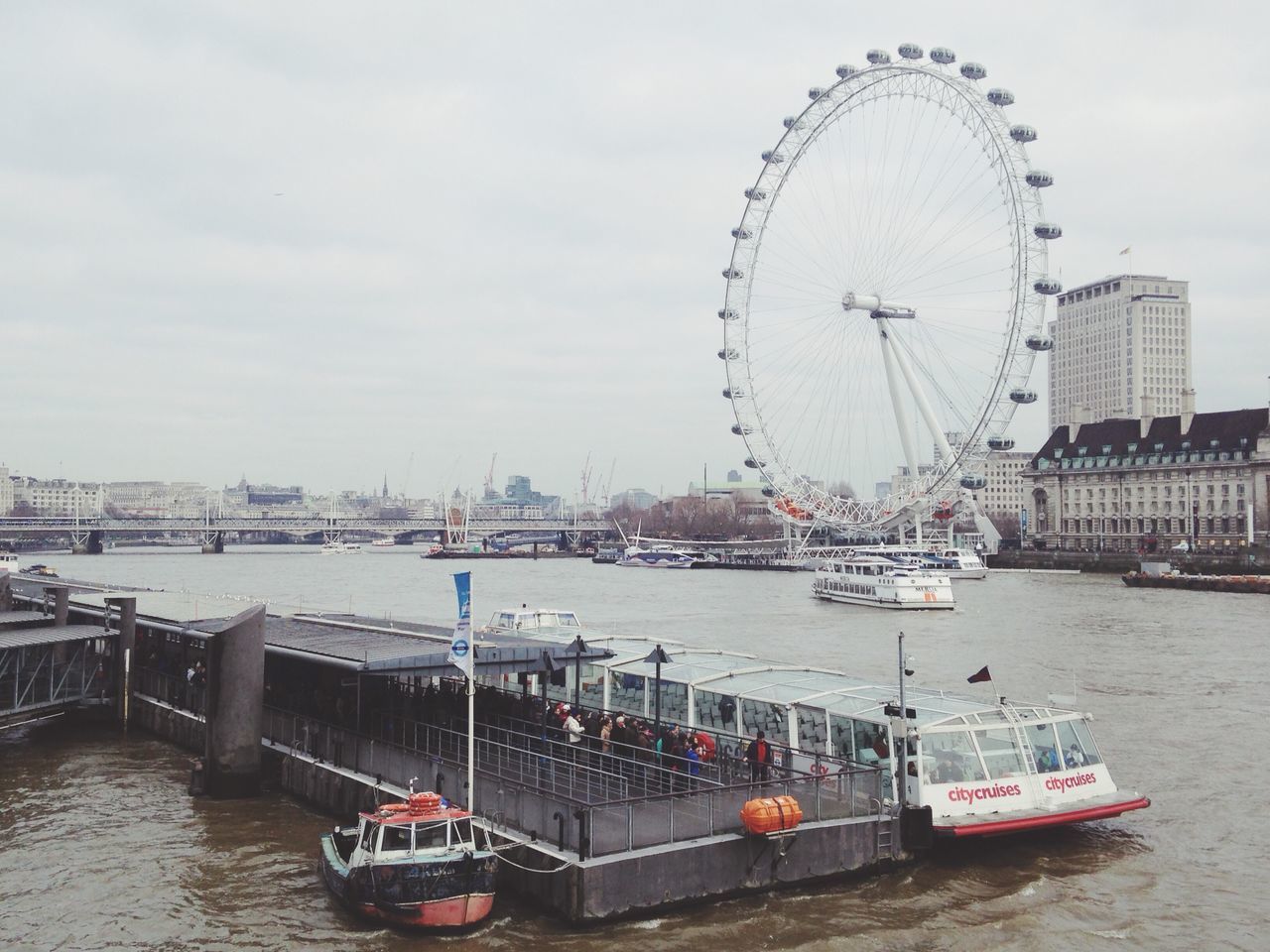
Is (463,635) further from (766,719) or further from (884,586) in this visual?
(884,586)

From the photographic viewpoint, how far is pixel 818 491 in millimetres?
105938

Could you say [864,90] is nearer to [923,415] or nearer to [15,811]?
[923,415]

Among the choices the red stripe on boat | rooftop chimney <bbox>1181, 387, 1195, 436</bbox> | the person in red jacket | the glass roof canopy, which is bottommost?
the red stripe on boat

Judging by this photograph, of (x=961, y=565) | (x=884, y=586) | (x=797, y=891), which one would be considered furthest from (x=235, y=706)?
(x=961, y=565)

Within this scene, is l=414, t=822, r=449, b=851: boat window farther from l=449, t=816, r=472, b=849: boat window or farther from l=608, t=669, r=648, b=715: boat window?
l=608, t=669, r=648, b=715: boat window

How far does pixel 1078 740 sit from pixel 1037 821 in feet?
6.92

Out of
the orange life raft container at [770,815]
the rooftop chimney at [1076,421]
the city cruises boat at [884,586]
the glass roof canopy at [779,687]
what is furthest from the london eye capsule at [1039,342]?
the rooftop chimney at [1076,421]

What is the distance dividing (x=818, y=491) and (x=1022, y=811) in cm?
8742

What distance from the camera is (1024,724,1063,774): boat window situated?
1964 centimetres

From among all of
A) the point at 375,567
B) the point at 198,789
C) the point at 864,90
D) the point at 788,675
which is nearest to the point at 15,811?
the point at 198,789

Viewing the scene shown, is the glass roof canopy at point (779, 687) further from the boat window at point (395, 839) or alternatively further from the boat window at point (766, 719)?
the boat window at point (395, 839)

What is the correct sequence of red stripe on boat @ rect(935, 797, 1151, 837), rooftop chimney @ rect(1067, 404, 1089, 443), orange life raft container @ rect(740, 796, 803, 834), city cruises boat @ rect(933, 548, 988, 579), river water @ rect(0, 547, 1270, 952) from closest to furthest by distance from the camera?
river water @ rect(0, 547, 1270, 952), orange life raft container @ rect(740, 796, 803, 834), red stripe on boat @ rect(935, 797, 1151, 837), city cruises boat @ rect(933, 548, 988, 579), rooftop chimney @ rect(1067, 404, 1089, 443)

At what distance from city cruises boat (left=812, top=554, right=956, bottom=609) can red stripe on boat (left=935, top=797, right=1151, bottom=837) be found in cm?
5611

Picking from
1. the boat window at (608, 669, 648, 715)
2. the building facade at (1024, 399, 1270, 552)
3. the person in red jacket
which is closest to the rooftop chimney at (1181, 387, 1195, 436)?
the building facade at (1024, 399, 1270, 552)
